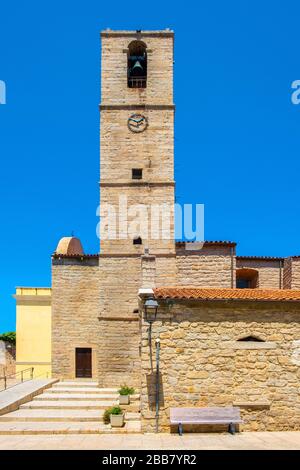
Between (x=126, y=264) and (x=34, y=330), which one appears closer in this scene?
(x=126, y=264)

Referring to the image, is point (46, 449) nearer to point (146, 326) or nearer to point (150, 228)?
point (146, 326)

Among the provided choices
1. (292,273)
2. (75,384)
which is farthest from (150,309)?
(292,273)

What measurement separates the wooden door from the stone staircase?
8.26ft

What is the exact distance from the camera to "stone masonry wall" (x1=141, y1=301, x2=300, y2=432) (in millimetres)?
11883

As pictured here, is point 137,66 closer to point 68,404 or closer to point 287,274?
point 287,274

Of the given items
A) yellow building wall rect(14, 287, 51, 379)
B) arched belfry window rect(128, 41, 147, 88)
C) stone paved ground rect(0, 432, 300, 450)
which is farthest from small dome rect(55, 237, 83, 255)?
stone paved ground rect(0, 432, 300, 450)

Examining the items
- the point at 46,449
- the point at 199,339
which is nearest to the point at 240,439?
the point at 199,339

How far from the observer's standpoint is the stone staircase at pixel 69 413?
39.8 ft

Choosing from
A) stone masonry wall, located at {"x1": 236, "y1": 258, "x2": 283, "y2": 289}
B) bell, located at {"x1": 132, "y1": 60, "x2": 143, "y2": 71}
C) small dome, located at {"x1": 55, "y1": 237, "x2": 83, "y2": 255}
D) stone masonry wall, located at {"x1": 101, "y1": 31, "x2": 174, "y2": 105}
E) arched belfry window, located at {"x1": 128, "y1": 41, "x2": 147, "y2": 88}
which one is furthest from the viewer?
small dome, located at {"x1": 55, "y1": 237, "x2": 83, "y2": 255}

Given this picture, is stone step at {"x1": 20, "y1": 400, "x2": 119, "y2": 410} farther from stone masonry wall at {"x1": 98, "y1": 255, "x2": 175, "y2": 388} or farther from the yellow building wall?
→ the yellow building wall

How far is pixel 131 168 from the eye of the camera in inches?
839

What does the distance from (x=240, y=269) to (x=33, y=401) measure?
12134 millimetres

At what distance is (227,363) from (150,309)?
2.40 m

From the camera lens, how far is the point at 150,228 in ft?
68.7
